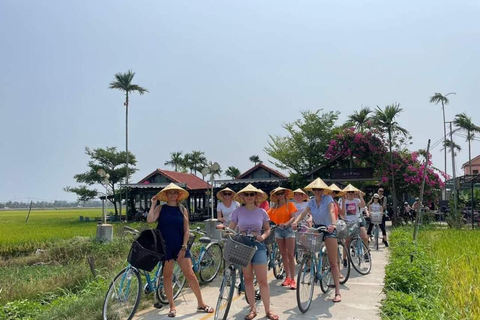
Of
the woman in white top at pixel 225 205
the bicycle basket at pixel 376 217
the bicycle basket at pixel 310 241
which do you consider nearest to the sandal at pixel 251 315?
the bicycle basket at pixel 310 241

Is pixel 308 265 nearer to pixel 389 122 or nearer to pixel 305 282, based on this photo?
pixel 305 282

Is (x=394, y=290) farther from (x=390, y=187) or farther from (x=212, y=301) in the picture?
(x=390, y=187)

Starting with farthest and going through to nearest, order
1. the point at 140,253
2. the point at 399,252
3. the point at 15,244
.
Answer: the point at 15,244
the point at 399,252
the point at 140,253

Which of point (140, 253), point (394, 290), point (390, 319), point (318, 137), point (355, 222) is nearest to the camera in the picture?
point (390, 319)

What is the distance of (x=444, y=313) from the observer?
436 centimetres

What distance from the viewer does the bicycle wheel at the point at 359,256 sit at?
7.60 metres

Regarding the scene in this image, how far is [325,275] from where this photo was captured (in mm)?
6035

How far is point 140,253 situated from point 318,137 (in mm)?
22722

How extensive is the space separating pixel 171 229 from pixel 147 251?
0.47 meters

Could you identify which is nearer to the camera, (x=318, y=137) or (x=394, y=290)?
(x=394, y=290)

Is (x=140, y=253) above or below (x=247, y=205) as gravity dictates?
below

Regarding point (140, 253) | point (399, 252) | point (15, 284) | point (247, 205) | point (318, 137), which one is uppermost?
point (318, 137)

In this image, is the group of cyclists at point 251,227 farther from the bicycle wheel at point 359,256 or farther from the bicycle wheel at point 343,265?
the bicycle wheel at point 359,256

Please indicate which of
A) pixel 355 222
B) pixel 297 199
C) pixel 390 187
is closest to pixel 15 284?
pixel 297 199
